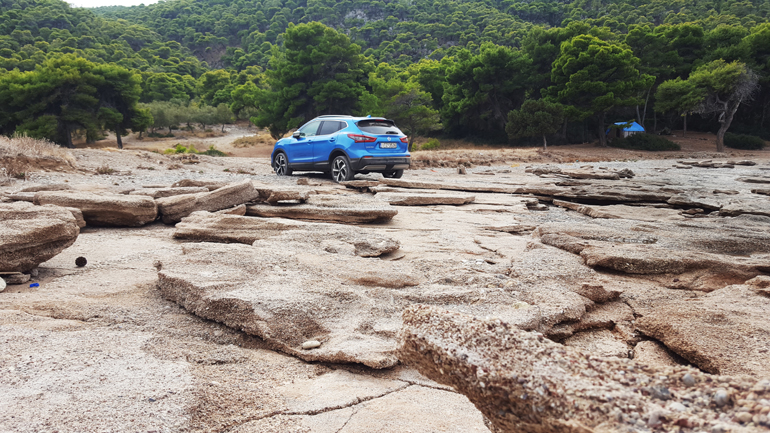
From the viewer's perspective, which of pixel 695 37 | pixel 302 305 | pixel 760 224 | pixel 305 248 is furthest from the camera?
pixel 695 37

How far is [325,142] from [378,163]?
1.59m

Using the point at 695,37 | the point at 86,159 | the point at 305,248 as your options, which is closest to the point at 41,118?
the point at 86,159

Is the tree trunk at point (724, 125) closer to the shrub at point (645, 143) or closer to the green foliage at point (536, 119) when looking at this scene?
the shrub at point (645, 143)

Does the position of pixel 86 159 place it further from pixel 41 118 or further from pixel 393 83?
pixel 393 83

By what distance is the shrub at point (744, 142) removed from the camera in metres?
37.4

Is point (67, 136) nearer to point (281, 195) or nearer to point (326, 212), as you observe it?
point (281, 195)

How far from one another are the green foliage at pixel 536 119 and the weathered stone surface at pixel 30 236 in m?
32.9

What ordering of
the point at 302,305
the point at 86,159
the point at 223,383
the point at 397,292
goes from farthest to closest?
the point at 86,159, the point at 397,292, the point at 302,305, the point at 223,383

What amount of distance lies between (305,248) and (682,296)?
10.3 feet

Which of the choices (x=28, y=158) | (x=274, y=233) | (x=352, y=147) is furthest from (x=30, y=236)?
(x=28, y=158)

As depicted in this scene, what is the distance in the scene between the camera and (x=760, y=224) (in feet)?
19.0

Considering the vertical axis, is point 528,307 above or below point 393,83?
below

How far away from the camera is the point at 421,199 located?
7844mm

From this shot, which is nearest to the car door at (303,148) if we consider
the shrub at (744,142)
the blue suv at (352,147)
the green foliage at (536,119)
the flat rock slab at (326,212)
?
the blue suv at (352,147)
